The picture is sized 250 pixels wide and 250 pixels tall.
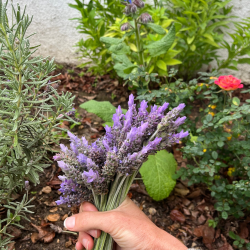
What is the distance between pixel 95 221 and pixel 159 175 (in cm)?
101

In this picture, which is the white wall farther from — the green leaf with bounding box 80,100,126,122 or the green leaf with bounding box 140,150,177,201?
the green leaf with bounding box 140,150,177,201

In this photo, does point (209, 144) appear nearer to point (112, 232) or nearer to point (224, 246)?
point (224, 246)

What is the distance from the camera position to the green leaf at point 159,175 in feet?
6.29

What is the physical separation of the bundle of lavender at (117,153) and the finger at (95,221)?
6 cm

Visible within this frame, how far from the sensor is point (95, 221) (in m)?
1.07

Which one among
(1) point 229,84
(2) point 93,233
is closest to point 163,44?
(1) point 229,84

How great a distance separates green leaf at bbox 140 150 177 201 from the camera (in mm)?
1916

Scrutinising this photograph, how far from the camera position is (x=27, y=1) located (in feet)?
10.6

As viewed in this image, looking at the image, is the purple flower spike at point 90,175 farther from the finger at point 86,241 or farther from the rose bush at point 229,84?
the rose bush at point 229,84

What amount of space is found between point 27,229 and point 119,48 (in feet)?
5.68

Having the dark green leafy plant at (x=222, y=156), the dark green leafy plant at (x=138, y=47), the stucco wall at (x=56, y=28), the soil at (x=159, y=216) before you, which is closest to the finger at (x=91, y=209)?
the soil at (x=159, y=216)

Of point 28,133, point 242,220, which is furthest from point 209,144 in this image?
point 28,133

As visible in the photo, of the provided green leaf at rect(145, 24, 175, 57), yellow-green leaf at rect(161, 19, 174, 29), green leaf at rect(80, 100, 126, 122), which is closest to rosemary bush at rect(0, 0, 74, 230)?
green leaf at rect(80, 100, 126, 122)

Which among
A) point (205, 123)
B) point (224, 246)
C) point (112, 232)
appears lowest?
point (224, 246)
